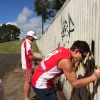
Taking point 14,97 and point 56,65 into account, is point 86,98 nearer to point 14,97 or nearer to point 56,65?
point 56,65

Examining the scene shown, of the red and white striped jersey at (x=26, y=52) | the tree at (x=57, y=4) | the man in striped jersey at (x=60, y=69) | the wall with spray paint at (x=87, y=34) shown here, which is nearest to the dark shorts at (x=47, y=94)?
the man in striped jersey at (x=60, y=69)

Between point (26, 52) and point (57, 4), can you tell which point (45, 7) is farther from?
point (26, 52)

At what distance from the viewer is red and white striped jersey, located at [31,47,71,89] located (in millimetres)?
3195

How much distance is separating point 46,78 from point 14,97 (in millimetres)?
3499

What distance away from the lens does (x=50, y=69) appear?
332cm

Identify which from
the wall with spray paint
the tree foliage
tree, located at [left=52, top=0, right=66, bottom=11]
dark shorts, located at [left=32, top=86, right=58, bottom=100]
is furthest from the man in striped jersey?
the tree foliage

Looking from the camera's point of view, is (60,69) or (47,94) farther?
(47,94)

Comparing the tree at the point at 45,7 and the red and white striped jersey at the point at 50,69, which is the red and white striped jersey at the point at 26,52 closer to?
the red and white striped jersey at the point at 50,69

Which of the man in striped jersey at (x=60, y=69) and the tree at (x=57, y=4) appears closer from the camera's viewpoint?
the man in striped jersey at (x=60, y=69)

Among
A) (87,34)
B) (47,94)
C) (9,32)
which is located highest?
(9,32)

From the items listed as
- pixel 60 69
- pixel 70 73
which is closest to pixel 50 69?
pixel 60 69

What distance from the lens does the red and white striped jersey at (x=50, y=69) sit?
3.20 m

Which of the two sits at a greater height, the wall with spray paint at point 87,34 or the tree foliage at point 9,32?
the tree foliage at point 9,32

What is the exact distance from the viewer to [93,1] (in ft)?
11.8
